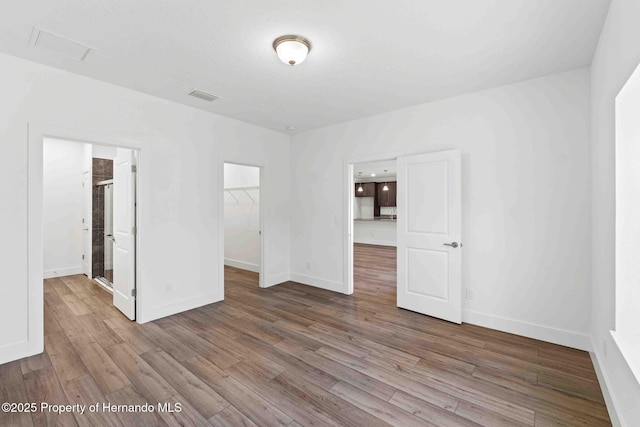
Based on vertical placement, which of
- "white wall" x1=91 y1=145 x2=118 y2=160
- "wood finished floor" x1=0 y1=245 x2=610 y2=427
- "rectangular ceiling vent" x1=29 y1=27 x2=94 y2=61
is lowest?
"wood finished floor" x1=0 y1=245 x2=610 y2=427

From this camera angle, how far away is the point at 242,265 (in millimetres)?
6254

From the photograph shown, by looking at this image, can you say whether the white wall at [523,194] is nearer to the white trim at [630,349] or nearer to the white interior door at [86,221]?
the white trim at [630,349]

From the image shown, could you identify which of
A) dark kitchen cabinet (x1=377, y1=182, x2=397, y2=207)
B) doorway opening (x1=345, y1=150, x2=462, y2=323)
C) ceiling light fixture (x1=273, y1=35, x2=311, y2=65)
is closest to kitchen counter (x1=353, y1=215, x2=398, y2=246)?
dark kitchen cabinet (x1=377, y1=182, x2=397, y2=207)

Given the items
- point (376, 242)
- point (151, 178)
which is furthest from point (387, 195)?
point (151, 178)

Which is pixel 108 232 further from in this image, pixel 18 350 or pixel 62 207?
pixel 18 350

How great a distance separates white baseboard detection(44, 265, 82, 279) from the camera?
17.5 feet

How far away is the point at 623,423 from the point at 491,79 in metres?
2.93

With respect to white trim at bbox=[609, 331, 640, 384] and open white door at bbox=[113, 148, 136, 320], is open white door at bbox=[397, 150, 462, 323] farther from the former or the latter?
open white door at bbox=[113, 148, 136, 320]

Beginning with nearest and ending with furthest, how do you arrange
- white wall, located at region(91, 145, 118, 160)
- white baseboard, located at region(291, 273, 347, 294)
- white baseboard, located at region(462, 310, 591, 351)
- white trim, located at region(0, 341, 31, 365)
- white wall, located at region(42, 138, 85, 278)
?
1. white trim, located at region(0, 341, 31, 365)
2. white baseboard, located at region(462, 310, 591, 351)
3. white baseboard, located at region(291, 273, 347, 294)
4. white wall, located at region(91, 145, 118, 160)
5. white wall, located at region(42, 138, 85, 278)

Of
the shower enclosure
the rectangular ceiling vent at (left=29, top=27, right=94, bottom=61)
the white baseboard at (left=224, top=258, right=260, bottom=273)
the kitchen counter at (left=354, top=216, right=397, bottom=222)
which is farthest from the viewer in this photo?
the kitchen counter at (left=354, top=216, right=397, bottom=222)

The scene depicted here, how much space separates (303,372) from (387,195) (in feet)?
29.4

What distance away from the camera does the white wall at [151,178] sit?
251cm

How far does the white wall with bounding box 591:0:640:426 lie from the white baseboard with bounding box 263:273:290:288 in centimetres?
402

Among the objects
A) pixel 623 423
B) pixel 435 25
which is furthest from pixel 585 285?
pixel 435 25
